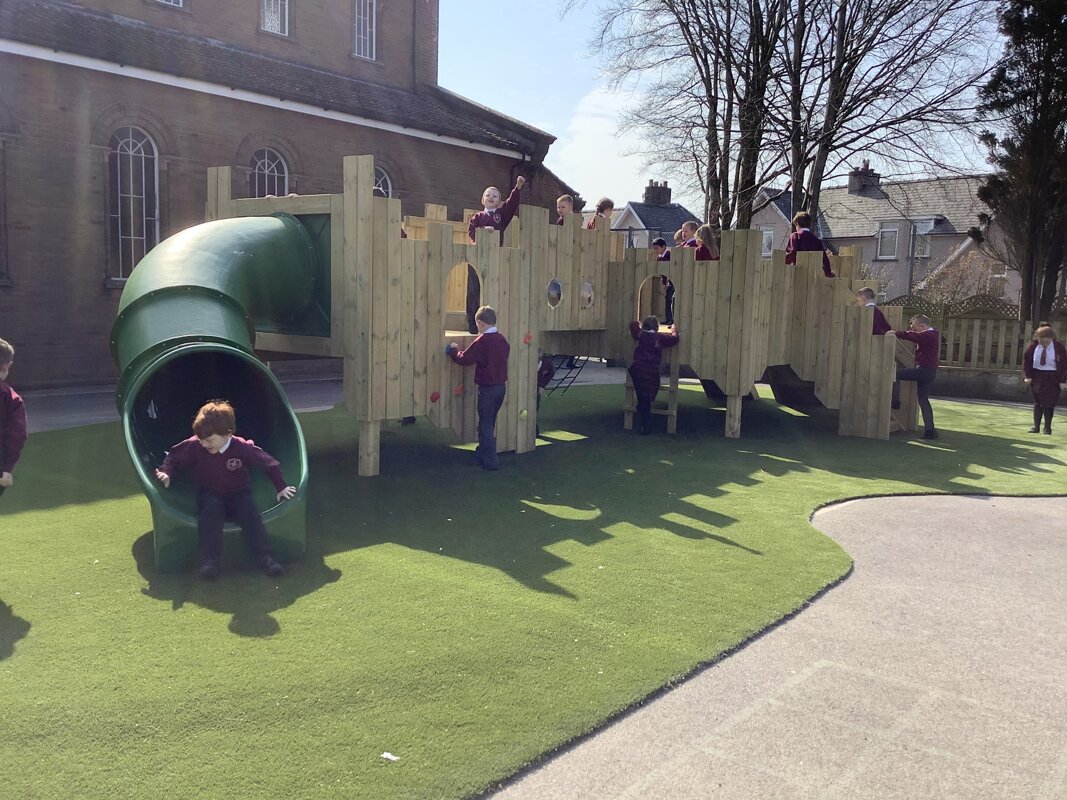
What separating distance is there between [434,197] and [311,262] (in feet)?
39.8

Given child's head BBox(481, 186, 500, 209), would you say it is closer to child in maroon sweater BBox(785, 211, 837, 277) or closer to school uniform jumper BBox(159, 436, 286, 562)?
child in maroon sweater BBox(785, 211, 837, 277)

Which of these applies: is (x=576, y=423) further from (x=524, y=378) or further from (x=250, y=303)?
(x=250, y=303)

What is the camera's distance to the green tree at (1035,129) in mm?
21703

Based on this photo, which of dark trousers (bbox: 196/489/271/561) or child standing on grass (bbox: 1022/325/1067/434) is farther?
child standing on grass (bbox: 1022/325/1067/434)

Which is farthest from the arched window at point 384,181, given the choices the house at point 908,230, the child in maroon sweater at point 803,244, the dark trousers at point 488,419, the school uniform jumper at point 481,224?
the house at point 908,230

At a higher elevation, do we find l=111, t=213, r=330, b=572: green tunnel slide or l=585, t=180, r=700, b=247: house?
l=585, t=180, r=700, b=247: house

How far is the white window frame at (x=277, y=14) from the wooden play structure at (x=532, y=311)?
9.56m

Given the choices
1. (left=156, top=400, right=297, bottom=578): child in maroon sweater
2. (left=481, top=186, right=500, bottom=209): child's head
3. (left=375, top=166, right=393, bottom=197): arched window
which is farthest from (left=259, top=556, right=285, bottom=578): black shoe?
(left=375, top=166, right=393, bottom=197): arched window

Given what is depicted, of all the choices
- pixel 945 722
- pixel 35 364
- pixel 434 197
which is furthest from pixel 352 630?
pixel 434 197

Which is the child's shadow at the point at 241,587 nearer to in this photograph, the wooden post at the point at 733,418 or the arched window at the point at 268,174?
the wooden post at the point at 733,418

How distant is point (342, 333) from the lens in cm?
859

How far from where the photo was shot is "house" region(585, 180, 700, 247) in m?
53.1

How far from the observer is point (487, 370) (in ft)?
30.3

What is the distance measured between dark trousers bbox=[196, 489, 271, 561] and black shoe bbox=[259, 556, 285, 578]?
0.04m
